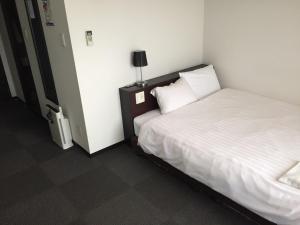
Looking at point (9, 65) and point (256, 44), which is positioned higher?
point (256, 44)

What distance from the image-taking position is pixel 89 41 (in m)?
2.37

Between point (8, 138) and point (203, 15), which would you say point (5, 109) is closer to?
point (8, 138)

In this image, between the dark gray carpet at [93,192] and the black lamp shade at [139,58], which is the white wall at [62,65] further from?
the black lamp shade at [139,58]

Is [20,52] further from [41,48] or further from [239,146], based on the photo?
[239,146]

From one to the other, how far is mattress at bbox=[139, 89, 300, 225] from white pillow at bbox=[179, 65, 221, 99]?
214 millimetres

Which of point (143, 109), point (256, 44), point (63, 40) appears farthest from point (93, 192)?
point (256, 44)

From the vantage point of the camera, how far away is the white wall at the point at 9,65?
4006 mm

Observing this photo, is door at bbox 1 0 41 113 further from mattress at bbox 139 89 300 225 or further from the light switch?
mattress at bbox 139 89 300 225

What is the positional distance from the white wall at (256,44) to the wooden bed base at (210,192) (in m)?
1.46

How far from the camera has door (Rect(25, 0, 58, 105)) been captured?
107 inches

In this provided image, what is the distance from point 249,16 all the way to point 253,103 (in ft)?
3.14

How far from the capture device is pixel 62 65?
2596 millimetres

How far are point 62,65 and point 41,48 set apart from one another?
542 mm

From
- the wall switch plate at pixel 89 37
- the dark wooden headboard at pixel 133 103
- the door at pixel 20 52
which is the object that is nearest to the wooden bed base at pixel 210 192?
the dark wooden headboard at pixel 133 103
